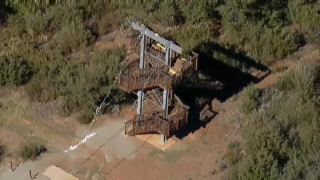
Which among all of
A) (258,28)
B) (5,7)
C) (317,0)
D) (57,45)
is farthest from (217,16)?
(5,7)

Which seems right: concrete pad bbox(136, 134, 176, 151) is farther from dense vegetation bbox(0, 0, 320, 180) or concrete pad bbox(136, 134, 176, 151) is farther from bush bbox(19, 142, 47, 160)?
bush bbox(19, 142, 47, 160)

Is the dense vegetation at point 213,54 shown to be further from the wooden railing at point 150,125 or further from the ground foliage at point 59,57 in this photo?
the wooden railing at point 150,125

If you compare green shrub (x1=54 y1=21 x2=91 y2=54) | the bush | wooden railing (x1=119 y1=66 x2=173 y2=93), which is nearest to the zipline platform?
wooden railing (x1=119 y1=66 x2=173 y2=93)

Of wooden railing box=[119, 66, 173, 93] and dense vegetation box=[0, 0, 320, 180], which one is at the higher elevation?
wooden railing box=[119, 66, 173, 93]

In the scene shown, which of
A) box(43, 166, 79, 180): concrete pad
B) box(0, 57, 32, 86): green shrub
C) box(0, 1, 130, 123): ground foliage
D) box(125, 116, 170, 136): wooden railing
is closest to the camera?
box(43, 166, 79, 180): concrete pad

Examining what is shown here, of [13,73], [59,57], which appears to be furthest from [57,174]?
[59,57]

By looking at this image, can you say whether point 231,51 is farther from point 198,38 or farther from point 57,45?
point 57,45
